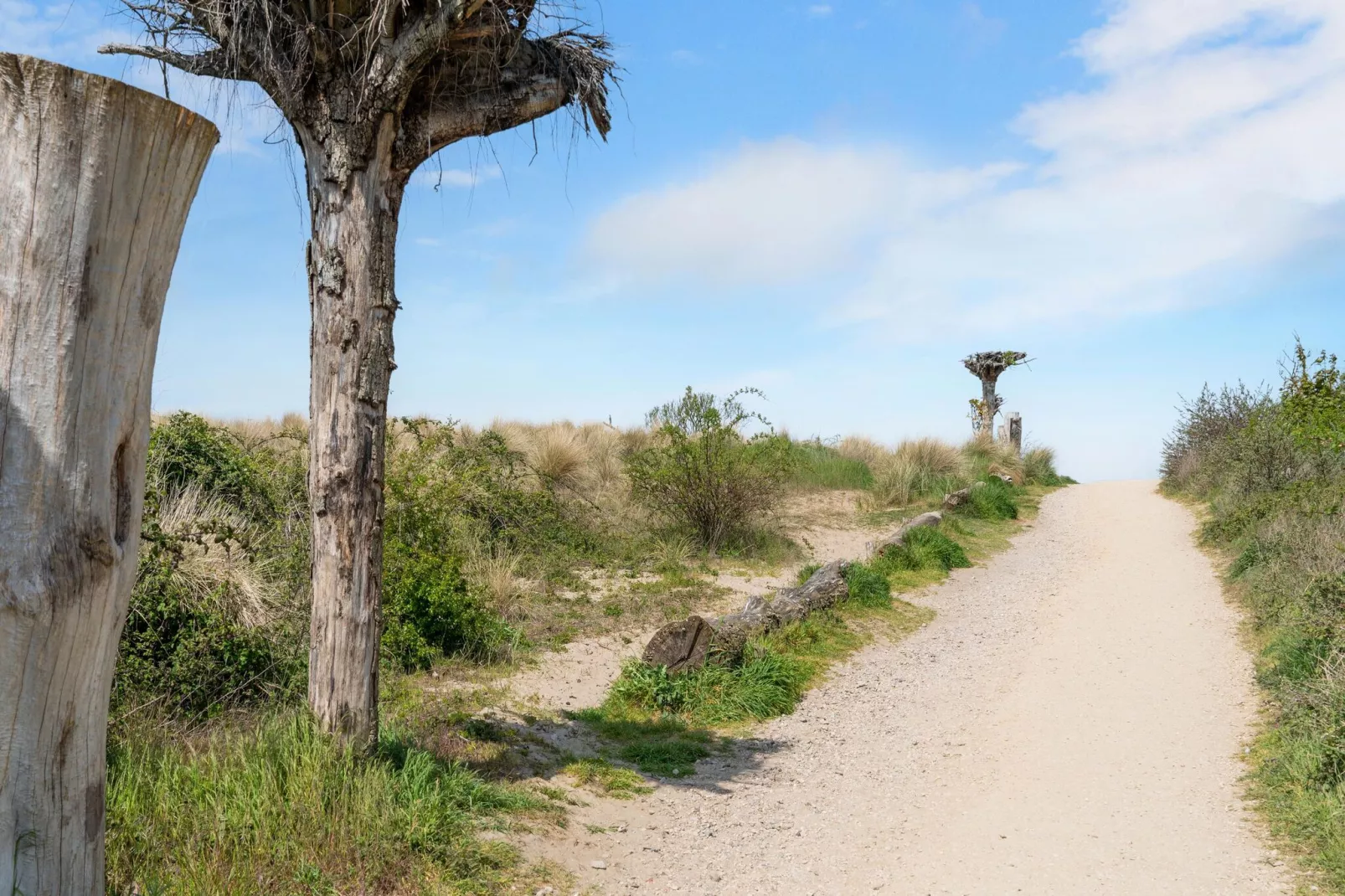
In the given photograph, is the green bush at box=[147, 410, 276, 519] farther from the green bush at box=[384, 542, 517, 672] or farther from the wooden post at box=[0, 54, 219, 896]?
the wooden post at box=[0, 54, 219, 896]

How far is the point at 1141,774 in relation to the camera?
6391mm

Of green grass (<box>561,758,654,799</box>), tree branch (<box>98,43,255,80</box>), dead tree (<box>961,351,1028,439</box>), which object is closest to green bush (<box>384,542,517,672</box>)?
green grass (<box>561,758,654,799</box>)

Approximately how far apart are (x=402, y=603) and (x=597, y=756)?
243cm

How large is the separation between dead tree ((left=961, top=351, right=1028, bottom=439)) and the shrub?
18815 millimetres

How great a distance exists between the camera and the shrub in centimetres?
1341

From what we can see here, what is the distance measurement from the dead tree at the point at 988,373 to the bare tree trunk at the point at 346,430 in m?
27.9

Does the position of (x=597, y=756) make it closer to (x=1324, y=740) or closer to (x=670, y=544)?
(x=1324, y=740)

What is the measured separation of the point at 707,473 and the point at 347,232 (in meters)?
8.84

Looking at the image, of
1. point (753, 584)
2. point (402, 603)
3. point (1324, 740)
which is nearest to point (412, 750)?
point (402, 603)

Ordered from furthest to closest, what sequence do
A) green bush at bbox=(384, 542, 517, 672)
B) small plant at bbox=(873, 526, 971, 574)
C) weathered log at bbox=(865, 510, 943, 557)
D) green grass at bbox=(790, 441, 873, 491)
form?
green grass at bbox=(790, 441, 873, 491), weathered log at bbox=(865, 510, 943, 557), small plant at bbox=(873, 526, 971, 574), green bush at bbox=(384, 542, 517, 672)

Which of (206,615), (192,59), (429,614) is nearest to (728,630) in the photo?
(429,614)

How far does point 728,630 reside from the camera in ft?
27.1

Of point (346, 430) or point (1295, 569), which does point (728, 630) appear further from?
point (1295, 569)

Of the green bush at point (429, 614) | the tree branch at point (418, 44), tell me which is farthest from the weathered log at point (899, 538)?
the tree branch at point (418, 44)
